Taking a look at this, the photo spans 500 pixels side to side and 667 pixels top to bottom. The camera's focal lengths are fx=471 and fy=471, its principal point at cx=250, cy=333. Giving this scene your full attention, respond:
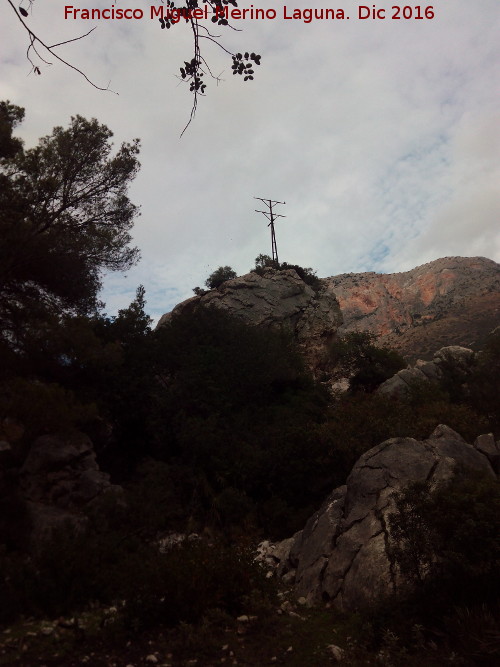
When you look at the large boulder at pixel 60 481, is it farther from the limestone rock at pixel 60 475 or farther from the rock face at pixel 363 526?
the rock face at pixel 363 526

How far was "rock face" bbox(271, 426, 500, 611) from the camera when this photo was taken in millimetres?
7051

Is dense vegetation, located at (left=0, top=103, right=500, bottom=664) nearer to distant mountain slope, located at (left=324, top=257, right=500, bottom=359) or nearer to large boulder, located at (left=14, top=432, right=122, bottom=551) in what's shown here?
large boulder, located at (left=14, top=432, right=122, bottom=551)

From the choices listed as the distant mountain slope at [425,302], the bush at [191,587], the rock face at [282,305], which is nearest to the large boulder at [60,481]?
the bush at [191,587]

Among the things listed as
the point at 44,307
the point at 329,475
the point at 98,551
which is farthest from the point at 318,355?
the point at 98,551

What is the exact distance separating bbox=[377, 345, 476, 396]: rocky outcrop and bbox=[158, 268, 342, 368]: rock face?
7052 mm

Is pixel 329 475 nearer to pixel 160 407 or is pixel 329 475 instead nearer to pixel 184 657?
pixel 160 407

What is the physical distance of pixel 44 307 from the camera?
44.9 feet

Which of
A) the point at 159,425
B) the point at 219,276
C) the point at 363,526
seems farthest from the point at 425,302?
the point at 363,526

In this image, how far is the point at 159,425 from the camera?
18.2 metres

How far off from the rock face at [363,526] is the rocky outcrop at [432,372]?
1266 cm

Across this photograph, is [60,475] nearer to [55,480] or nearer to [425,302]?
[55,480]

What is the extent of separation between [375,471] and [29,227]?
10.6m

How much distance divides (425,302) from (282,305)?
69.1 meters

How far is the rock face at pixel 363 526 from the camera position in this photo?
23.1 feet
